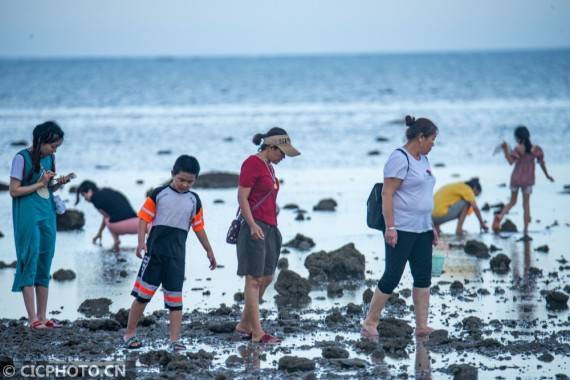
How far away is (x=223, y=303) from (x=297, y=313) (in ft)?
2.66

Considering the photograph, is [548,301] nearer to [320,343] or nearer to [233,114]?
[320,343]

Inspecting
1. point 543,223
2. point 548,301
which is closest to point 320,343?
point 548,301

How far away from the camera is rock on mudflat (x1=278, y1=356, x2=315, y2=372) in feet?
27.1

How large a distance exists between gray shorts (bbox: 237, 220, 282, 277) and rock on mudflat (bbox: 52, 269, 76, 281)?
3998 mm

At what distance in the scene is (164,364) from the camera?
27.9 ft

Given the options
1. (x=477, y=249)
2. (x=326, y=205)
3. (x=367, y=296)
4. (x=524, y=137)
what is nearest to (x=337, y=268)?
(x=367, y=296)

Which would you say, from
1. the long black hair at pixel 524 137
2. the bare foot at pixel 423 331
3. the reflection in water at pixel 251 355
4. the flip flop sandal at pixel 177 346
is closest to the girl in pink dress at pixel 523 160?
the long black hair at pixel 524 137

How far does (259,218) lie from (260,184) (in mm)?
287

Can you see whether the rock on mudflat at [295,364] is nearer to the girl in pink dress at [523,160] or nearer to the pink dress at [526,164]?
the girl in pink dress at [523,160]

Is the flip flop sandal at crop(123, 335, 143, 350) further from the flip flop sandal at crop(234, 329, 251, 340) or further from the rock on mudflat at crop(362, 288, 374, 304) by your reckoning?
the rock on mudflat at crop(362, 288, 374, 304)

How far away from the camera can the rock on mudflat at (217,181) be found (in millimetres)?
22203

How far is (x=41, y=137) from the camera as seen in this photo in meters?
9.81

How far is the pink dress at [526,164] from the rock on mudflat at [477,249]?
2228 mm

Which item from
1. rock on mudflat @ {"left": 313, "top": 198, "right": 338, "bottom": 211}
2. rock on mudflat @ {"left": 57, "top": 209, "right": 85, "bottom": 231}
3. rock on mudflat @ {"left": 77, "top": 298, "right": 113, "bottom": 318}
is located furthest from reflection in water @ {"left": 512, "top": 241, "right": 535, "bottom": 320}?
rock on mudflat @ {"left": 57, "top": 209, "right": 85, "bottom": 231}
